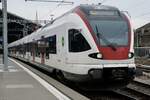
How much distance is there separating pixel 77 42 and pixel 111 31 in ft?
3.80

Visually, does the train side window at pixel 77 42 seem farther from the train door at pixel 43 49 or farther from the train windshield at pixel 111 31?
the train door at pixel 43 49

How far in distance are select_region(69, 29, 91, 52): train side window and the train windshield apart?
0.47 metres

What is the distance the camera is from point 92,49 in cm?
1301

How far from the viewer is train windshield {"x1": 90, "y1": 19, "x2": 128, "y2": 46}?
43.4 ft

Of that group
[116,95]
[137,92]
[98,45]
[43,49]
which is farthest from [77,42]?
[43,49]

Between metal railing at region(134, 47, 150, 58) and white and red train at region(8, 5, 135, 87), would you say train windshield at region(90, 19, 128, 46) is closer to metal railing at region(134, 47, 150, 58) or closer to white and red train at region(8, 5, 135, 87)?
white and red train at region(8, 5, 135, 87)

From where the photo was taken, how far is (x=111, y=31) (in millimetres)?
13445

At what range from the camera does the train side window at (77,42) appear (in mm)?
13298

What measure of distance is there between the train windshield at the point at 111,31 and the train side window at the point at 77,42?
47 centimetres

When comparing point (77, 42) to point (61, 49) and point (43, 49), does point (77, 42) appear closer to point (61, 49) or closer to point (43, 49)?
point (61, 49)

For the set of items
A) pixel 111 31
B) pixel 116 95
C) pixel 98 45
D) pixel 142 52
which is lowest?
pixel 116 95

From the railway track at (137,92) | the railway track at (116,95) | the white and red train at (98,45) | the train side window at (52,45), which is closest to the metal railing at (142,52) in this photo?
the railway track at (137,92)

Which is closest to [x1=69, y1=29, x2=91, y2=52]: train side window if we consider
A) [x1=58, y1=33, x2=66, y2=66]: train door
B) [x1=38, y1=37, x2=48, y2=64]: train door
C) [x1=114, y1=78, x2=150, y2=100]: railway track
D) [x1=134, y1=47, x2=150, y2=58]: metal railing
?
[x1=58, y1=33, x2=66, y2=66]: train door

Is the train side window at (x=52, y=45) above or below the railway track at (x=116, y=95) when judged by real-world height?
above
